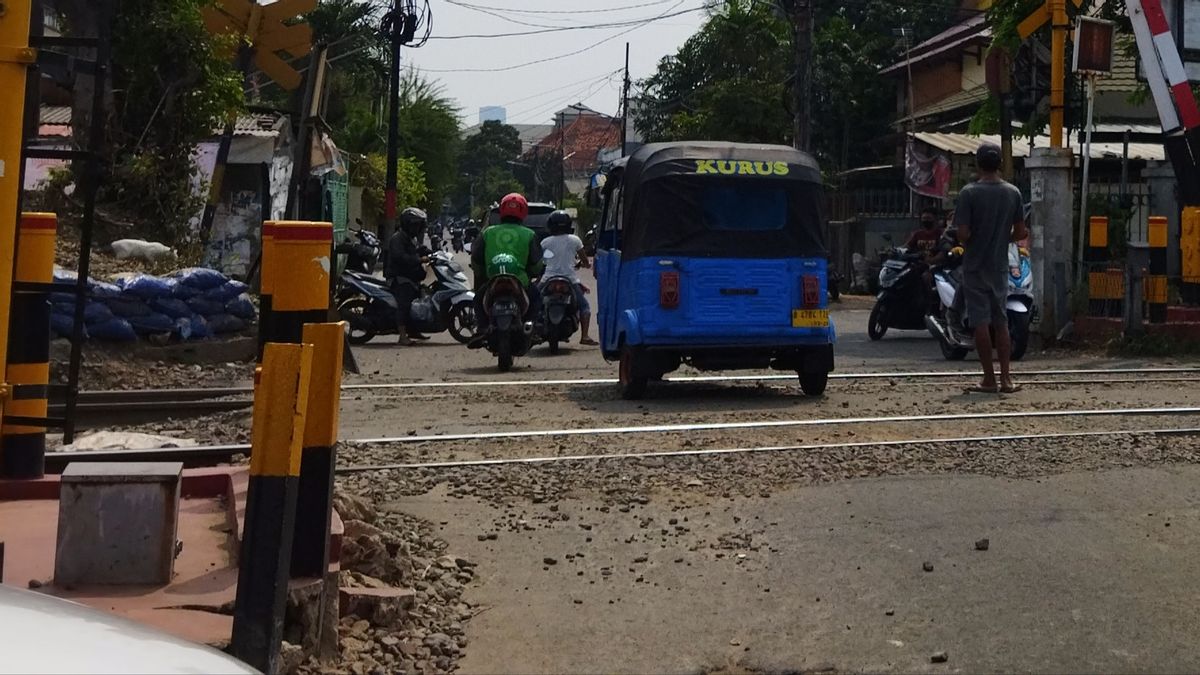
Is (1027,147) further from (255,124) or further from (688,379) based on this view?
(688,379)

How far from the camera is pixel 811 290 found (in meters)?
11.0

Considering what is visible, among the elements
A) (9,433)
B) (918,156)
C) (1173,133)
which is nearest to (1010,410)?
(9,433)

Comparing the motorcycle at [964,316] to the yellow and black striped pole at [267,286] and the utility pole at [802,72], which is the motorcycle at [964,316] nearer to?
the yellow and black striped pole at [267,286]

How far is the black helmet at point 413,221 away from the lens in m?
17.3

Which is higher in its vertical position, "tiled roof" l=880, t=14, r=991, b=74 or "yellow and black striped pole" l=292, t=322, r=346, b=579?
"tiled roof" l=880, t=14, r=991, b=74

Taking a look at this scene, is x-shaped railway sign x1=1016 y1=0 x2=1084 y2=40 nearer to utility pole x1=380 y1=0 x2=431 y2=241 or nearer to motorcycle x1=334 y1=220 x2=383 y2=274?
motorcycle x1=334 y1=220 x2=383 y2=274

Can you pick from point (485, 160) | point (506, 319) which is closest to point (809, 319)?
point (506, 319)

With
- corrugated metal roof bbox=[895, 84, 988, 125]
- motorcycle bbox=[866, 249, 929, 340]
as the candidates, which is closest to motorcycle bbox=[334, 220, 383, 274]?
motorcycle bbox=[866, 249, 929, 340]

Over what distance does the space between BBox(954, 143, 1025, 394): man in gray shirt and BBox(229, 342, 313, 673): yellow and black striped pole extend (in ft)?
25.0

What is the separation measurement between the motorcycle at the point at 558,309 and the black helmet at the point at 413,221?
1984 mm

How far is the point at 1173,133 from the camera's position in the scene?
1628cm

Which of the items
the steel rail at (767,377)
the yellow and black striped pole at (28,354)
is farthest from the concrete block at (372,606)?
the steel rail at (767,377)

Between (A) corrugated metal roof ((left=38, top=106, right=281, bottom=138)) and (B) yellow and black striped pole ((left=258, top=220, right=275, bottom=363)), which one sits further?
(A) corrugated metal roof ((left=38, top=106, right=281, bottom=138))

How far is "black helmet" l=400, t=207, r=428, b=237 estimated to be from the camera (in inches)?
683
